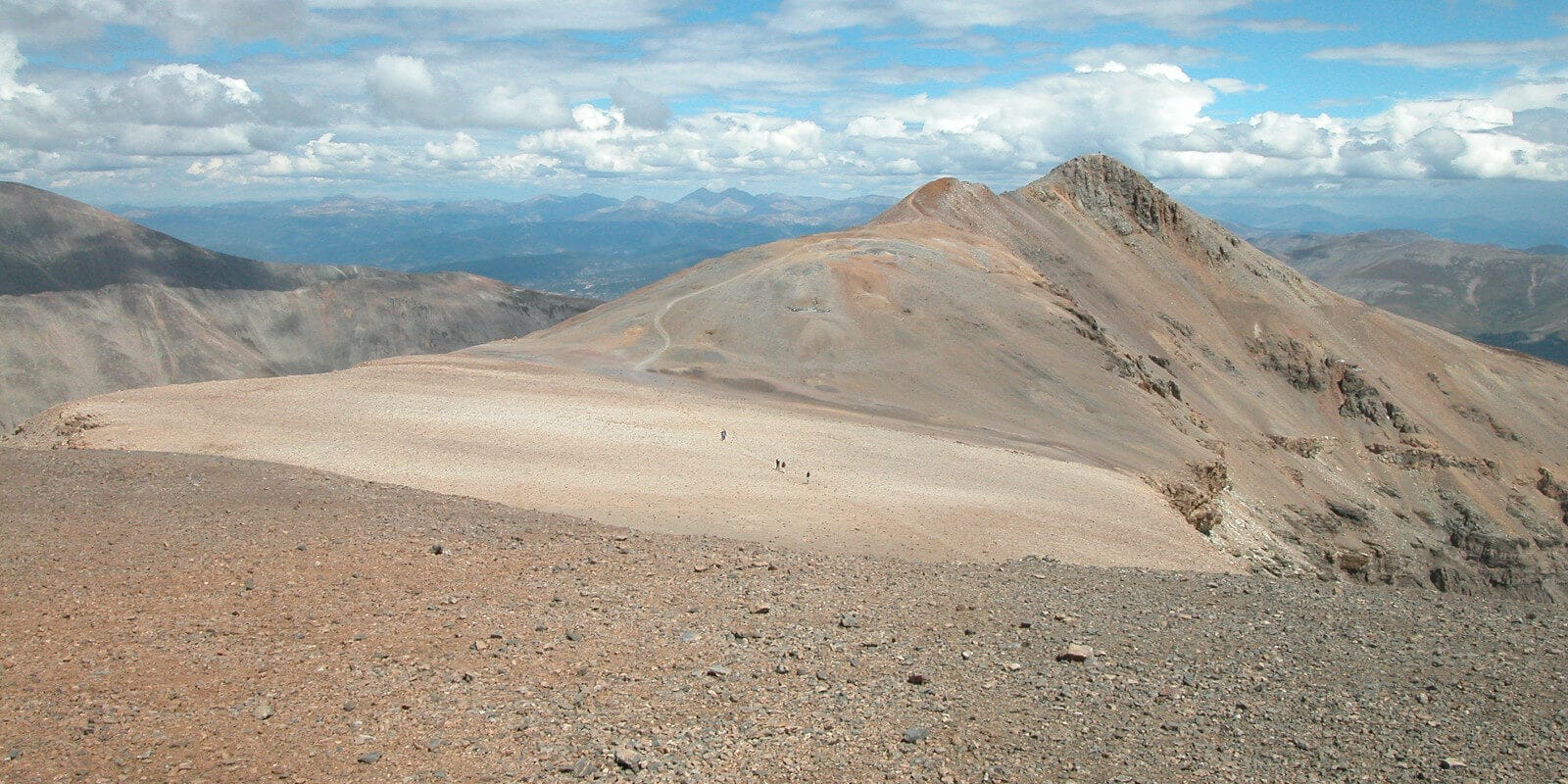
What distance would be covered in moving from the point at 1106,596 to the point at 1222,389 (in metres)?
46.8

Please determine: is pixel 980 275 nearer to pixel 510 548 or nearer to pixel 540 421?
pixel 540 421

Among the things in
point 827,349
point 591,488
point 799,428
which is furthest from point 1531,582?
point 591,488

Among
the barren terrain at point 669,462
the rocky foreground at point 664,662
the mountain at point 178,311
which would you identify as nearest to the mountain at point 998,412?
the barren terrain at point 669,462

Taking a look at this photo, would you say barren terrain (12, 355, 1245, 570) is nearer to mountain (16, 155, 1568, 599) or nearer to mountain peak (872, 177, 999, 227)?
mountain (16, 155, 1568, 599)

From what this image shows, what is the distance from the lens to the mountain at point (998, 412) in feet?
71.1

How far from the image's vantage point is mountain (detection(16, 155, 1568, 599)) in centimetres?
2166

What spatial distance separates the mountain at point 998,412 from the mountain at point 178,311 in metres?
62.2

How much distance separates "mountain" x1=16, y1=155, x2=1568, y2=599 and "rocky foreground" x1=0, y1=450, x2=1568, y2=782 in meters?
4.82

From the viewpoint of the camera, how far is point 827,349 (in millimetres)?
44250

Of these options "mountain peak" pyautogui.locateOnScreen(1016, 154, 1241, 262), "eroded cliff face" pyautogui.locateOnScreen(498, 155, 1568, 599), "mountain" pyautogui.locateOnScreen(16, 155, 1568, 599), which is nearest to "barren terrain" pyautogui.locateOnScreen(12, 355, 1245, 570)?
"mountain" pyautogui.locateOnScreen(16, 155, 1568, 599)

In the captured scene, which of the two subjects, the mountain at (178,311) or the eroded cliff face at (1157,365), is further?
the mountain at (178,311)

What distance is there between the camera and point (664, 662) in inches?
416

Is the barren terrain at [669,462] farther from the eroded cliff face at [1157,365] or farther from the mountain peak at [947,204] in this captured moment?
the mountain peak at [947,204]

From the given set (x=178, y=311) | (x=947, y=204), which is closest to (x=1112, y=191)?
(x=947, y=204)
